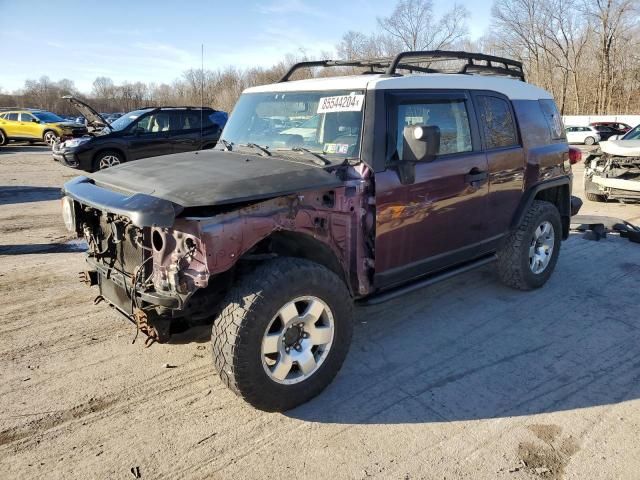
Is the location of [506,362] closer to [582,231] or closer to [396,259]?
[396,259]

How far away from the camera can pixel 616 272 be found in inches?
226

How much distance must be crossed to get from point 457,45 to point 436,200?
144 feet

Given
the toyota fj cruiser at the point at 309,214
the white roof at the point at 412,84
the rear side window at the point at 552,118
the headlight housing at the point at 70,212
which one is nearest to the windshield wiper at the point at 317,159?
the toyota fj cruiser at the point at 309,214

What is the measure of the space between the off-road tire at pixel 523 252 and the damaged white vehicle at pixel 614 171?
5.30 m

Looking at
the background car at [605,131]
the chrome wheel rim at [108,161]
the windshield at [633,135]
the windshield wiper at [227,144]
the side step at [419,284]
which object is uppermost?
the background car at [605,131]

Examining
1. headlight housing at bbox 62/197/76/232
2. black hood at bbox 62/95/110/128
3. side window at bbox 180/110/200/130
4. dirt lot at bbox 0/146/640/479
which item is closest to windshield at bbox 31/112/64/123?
black hood at bbox 62/95/110/128

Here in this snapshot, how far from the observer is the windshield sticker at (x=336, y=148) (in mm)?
3570

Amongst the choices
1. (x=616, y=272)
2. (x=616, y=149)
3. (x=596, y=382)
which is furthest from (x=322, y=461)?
(x=616, y=149)

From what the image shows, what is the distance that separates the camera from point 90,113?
44.1ft

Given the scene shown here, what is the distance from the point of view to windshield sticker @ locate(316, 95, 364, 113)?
359 centimetres

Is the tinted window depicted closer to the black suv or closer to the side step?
the black suv

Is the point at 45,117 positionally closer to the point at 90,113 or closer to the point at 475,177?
the point at 90,113

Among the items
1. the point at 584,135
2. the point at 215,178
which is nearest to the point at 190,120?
the point at 215,178

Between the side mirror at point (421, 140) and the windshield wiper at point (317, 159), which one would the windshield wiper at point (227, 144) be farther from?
the side mirror at point (421, 140)
